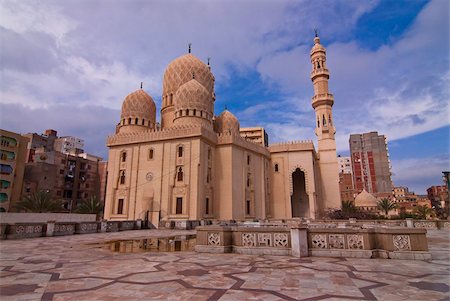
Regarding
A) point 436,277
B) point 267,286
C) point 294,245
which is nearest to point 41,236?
point 294,245

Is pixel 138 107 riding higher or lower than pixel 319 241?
higher

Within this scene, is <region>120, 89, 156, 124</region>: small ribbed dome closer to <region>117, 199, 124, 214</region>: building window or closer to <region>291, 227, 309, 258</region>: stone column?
<region>117, 199, 124, 214</region>: building window

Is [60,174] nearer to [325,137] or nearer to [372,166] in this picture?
[325,137]

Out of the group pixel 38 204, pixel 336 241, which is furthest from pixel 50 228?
pixel 38 204

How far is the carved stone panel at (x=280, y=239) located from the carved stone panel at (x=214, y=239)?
174cm

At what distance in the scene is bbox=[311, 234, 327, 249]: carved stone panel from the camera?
7.88m

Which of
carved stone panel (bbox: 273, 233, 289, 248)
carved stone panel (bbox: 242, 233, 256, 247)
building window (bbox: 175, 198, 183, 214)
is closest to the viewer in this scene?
carved stone panel (bbox: 273, 233, 289, 248)

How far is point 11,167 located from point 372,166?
2920 inches

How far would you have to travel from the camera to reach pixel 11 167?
113 ft

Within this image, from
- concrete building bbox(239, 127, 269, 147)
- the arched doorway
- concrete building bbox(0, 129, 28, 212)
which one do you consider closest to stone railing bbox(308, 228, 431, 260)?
the arched doorway

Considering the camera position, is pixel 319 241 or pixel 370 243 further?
pixel 319 241

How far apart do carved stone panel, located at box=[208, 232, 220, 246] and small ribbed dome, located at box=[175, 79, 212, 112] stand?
2158cm

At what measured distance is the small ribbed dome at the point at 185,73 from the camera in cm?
3319

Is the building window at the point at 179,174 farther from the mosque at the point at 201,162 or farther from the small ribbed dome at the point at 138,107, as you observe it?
the small ribbed dome at the point at 138,107
